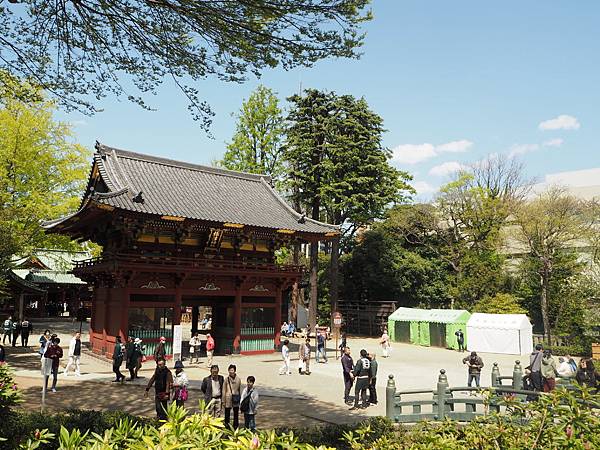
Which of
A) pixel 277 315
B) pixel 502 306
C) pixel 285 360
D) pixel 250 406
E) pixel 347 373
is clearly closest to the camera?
pixel 250 406

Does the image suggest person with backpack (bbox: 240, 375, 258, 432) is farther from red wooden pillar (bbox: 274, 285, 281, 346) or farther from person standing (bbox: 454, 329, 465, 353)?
person standing (bbox: 454, 329, 465, 353)

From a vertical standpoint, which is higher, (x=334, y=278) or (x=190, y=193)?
(x=190, y=193)

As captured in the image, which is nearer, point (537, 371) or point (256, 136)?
point (537, 371)

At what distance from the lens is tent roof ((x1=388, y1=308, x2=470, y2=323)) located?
32438 millimetres

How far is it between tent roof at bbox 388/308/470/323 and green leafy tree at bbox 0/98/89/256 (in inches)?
906

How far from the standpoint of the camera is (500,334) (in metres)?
30.1

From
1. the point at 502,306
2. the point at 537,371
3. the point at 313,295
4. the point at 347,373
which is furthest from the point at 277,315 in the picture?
the point at 502,306

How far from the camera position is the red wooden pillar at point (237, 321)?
82.3 feet

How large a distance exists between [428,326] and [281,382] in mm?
18072

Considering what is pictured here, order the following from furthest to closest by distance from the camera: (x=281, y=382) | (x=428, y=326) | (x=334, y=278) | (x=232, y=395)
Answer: (x=334, y=278) → (x=428, y=326) → (x=281, y=382) → (x=232, y=395)

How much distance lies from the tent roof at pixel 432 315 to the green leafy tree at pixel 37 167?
75.5 feet

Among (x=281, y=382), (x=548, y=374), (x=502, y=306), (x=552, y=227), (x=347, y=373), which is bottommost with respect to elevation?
(x=281, y=382)

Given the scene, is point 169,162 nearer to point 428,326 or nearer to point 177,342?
point 177,342

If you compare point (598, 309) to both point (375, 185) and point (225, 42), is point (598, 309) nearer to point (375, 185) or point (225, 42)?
point (375, 185)
